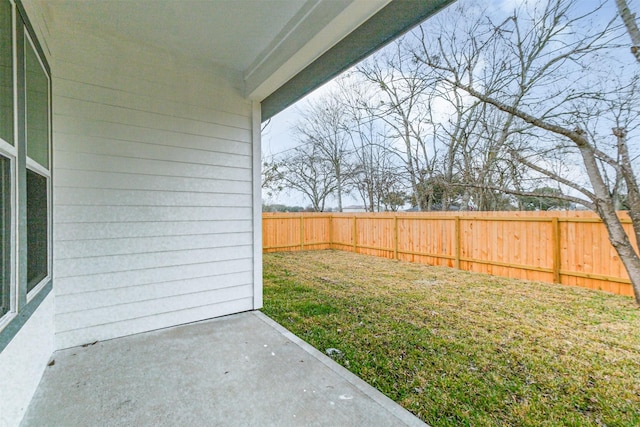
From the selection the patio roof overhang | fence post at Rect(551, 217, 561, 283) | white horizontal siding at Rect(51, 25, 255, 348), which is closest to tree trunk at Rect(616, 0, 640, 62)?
the patio roof overhang

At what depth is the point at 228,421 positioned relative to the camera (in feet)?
5.65

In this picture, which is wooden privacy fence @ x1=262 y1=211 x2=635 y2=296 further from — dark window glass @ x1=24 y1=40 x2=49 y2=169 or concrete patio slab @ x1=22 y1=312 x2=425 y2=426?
dark window glass @ x1=24 y1=40 x2=49 y2=169

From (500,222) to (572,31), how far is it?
3429 mm

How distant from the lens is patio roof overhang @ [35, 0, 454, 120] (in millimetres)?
2037

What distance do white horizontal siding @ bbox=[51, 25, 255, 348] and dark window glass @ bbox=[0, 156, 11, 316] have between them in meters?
1.13

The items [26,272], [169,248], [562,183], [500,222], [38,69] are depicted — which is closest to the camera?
[26,272]

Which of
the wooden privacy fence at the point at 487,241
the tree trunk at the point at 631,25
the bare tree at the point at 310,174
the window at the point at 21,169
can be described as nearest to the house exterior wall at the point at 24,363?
the window at the point at 21,169

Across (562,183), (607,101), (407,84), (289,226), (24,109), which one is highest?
(407,84)

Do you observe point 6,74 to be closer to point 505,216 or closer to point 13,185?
point 13,185

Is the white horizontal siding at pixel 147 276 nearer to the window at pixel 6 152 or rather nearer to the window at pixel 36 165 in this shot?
the window at pixel 36 165

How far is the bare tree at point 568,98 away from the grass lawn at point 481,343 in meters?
1.32

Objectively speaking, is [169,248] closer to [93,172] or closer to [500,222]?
[93,172]

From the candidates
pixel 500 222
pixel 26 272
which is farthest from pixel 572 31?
pixel 26 272

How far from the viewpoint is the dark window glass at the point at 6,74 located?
1.48 metres
